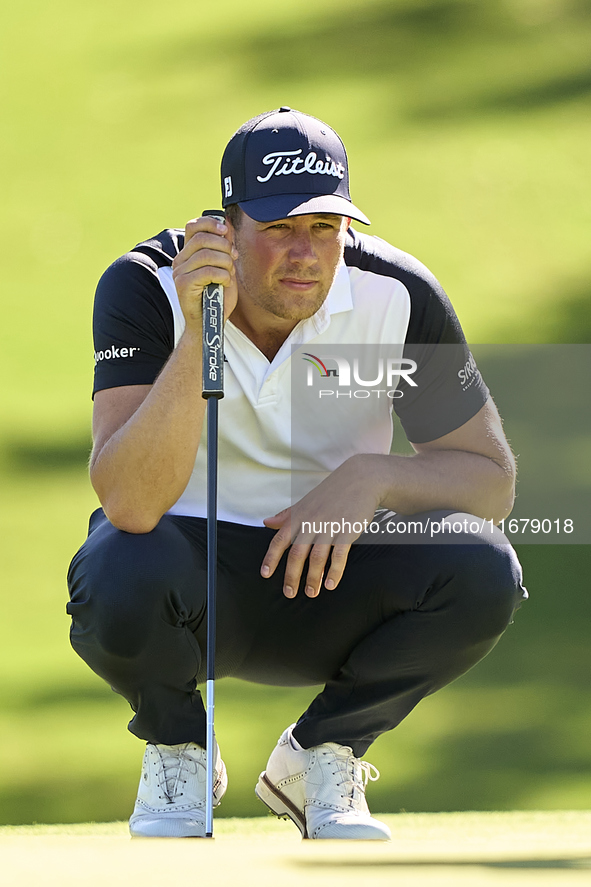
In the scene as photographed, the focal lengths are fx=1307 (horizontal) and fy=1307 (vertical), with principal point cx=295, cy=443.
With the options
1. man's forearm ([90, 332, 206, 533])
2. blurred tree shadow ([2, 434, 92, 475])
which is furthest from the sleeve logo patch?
blurred tree shadow ([2, 434, 92, 475])

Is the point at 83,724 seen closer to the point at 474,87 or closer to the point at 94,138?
the point at 94,138

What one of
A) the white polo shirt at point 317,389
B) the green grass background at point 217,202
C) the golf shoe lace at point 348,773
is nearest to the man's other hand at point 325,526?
the white polo shirt at point 317,389

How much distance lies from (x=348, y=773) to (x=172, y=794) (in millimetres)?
246

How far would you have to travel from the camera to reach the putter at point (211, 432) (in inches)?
61.9

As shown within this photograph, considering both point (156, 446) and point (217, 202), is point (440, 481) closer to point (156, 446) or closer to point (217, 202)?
point (156, 446)

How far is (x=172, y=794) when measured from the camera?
1.72 m

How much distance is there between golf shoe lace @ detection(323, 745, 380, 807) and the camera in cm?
177

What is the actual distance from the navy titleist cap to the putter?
19 centimetres

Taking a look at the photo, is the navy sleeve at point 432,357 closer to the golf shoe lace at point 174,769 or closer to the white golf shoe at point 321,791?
the white golf shoe at point 321,791

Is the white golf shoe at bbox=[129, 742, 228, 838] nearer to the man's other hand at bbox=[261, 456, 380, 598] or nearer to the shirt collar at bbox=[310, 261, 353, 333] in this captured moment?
Answer: the man's other hand at bbox=[261, 456, 380, 598]

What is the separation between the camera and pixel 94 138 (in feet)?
16.6

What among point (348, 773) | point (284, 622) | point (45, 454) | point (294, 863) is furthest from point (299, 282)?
point (45, 454)

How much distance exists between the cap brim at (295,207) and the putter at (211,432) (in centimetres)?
17

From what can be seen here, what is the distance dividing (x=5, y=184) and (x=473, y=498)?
3401 millimetres
